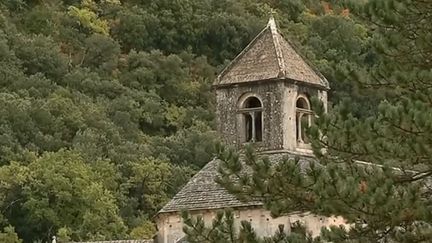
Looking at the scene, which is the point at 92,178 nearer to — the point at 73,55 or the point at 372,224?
the point at 73,55

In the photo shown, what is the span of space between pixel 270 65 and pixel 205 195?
10.2ft

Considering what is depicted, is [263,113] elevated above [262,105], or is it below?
below

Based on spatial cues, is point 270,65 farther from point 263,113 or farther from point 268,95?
point 263,113

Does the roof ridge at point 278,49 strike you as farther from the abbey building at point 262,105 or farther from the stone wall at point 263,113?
the stone wall at point 263,113

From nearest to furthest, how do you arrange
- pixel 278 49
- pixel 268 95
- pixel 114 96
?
pixel 268 95 < pixel 278 49 < pixel 114 96

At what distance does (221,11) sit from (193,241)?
74.1m

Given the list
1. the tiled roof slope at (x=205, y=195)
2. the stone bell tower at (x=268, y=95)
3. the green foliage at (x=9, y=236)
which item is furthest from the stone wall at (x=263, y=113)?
the green foliage at (x=9, y=236)

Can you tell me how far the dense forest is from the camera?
59.7 m

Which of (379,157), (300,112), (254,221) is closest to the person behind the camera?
(379,157)

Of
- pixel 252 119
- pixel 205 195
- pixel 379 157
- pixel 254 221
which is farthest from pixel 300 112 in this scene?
pixel 379 157

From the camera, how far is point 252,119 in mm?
31812

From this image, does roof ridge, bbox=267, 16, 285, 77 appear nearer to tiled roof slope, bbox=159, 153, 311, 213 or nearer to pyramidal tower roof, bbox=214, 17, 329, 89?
pyramidal tower roof, bbox=214, 17, 329, 89

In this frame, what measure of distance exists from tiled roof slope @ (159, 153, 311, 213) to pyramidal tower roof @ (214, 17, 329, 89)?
5.94 feet

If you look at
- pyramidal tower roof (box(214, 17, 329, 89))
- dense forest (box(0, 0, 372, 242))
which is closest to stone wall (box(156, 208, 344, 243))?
pyramidal tower roof (box(214, 17, 329, 89))
